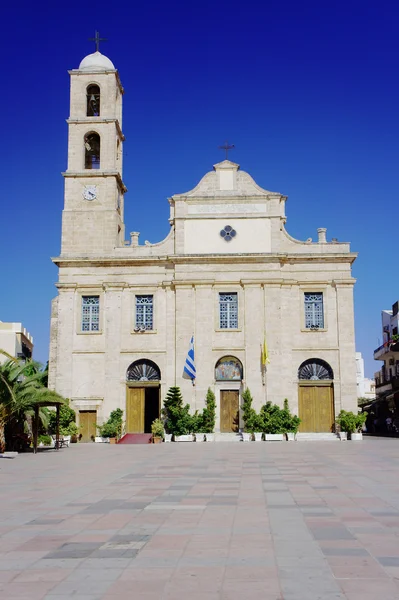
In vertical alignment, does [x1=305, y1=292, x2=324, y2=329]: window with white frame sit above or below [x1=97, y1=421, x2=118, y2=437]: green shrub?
above

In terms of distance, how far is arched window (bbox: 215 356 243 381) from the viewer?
110 ft

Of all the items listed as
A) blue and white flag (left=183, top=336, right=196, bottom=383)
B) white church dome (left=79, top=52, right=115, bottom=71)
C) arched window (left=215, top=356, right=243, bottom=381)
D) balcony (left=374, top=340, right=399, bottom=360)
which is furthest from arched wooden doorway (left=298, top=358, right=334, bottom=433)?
white church dome (left=79, top=52, right=115, bottom=71)

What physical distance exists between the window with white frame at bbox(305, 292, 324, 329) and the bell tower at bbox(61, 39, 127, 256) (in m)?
10.1

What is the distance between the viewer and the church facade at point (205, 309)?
33469 millimetres

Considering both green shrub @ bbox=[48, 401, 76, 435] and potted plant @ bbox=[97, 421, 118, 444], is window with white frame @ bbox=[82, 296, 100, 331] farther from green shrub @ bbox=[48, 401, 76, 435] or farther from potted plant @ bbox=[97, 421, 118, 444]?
potted plant @ bbox=[97, 421, 118, 444]

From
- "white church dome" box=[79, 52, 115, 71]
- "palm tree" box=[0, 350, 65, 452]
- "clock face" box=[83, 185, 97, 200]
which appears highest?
"white church dome" box=[79, 52, 115, 71]

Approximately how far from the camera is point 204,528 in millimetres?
8625

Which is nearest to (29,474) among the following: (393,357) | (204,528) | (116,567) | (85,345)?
(204,528)

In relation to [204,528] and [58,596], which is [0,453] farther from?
[58,596]

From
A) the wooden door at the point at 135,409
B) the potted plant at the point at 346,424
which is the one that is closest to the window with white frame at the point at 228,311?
the wooden door at the point at 135,409

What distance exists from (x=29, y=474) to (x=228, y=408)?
59.5ft

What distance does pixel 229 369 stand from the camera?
3369 centimetres

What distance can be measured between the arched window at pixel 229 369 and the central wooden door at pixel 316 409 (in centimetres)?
312

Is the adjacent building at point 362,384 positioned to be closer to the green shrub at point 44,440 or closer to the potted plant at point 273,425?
the potted plant at point 273,425
